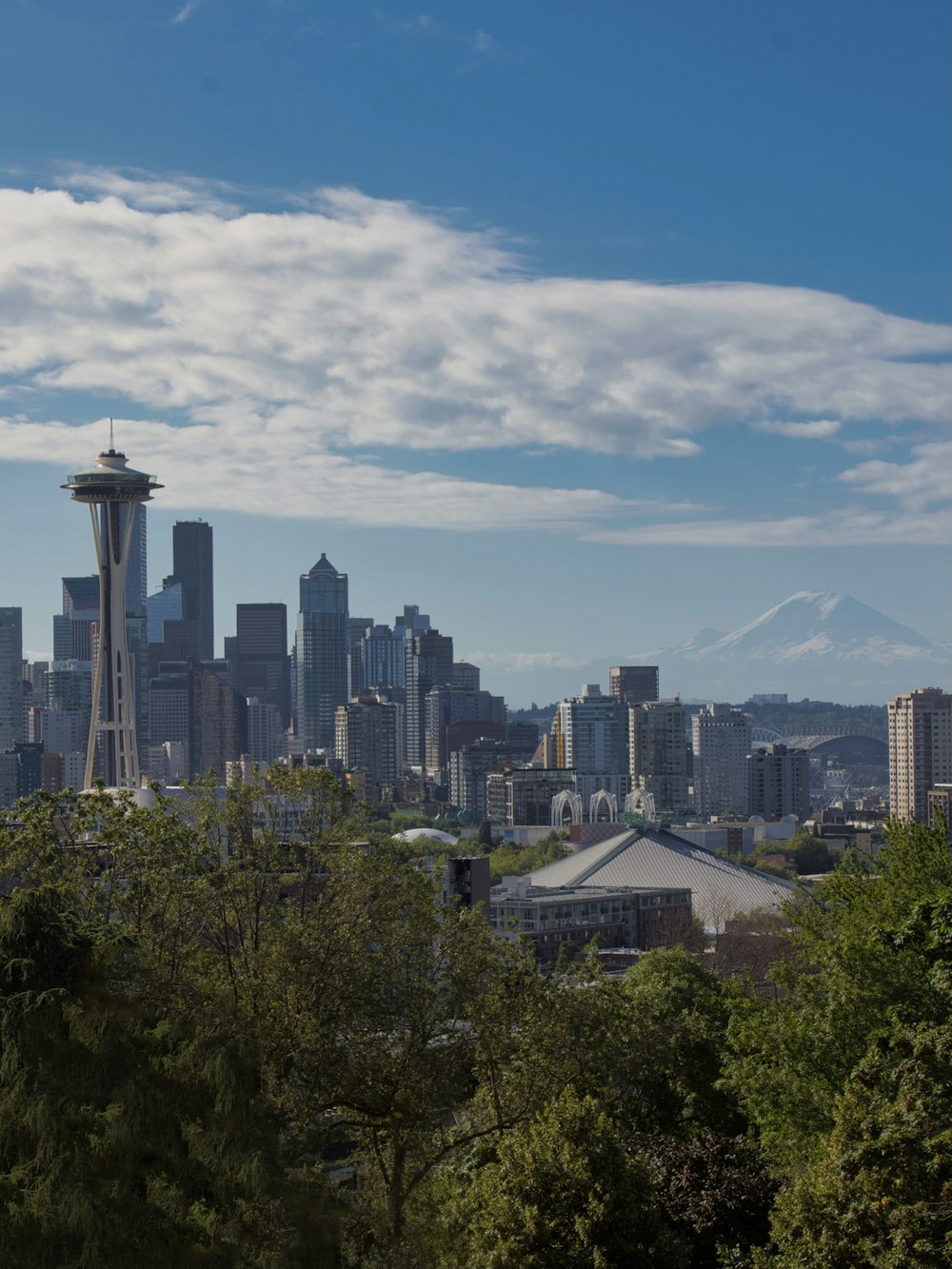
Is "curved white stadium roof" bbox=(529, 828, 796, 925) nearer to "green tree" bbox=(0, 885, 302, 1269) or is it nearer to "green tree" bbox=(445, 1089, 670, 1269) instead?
"green tree" bbox=(445, 1089, 670, 1269)

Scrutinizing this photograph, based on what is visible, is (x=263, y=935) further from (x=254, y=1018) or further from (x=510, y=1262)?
(x=510, y=1262)

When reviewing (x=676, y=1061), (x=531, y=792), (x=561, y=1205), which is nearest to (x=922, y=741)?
(x=531, y=792)

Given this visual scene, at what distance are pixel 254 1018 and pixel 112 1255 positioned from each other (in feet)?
15.4

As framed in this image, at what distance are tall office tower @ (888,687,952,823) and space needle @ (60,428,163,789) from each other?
105 metres

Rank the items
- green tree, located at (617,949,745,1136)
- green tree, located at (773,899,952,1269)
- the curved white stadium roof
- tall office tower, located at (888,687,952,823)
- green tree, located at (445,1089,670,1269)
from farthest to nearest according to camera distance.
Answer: tall office tower, located at (888,687,952,823), the curved white stadium roof, green tree, located at (617,949,745,1136), green tree, located at (445,1089,670,1269), green tree, located at (773,899,952,1269)

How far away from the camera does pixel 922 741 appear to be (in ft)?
616

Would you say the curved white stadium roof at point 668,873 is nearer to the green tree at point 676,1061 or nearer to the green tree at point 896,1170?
the green tree at point 676,1061

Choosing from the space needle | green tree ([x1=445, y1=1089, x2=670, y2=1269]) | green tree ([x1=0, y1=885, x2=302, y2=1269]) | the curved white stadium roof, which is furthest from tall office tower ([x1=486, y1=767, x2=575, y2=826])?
green tree ([x1=0, y1=885, x2=302, y2=1269])

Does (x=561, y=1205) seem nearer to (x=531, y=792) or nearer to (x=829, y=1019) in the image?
(x=829, y=1019)

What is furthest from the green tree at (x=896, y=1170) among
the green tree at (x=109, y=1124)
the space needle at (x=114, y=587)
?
the space needle at (x=114, y=587)

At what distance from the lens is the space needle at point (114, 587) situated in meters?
102

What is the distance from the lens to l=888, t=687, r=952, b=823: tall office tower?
18600 centimetres

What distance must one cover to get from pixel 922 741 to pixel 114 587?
4445 inches

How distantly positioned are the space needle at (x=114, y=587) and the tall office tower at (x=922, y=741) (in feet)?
344
